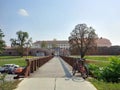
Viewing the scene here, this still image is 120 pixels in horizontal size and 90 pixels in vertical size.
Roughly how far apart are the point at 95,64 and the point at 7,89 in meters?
11.5

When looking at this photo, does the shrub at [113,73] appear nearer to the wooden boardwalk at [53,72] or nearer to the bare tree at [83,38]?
the wooden boardwalk at [53,72]

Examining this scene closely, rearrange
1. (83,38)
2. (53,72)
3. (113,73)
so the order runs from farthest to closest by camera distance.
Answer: (83,38), (53,72), (113,73)

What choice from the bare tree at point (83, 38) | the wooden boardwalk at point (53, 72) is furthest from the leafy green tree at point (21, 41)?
the wooden boardwalk at point (53, 72)

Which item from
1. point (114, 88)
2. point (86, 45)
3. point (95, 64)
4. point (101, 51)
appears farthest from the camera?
point (101, 51)

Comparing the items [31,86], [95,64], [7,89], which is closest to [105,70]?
[95,64]

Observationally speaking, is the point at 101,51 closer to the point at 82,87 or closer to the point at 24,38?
the point at 24,38

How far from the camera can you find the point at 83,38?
344ft

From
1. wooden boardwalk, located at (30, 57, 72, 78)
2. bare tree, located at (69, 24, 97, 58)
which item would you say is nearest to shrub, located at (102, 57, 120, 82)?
wooden boardwalk, located at (30, 57, 72, 78)

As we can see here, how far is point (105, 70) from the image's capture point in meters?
16.4

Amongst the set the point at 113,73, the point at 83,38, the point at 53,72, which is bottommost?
the point at 53,72

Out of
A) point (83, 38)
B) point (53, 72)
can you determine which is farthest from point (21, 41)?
point (53, 72)

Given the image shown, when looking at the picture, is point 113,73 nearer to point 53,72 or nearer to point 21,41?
point 53,72

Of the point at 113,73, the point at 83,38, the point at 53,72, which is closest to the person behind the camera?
the point at 113,73

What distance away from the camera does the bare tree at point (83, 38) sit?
342 feet
